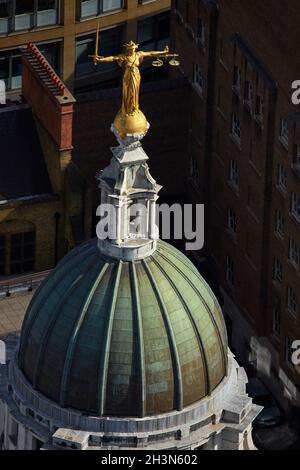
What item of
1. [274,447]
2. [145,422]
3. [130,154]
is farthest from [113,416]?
[274,447]

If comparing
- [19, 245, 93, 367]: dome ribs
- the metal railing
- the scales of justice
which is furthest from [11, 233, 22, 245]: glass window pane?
the scales of justice

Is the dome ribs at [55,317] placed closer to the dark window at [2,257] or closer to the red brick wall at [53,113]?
the red brick wall at [53,113]

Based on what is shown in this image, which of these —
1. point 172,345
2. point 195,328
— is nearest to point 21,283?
point 195,328

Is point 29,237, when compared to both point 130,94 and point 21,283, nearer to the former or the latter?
point 21,283

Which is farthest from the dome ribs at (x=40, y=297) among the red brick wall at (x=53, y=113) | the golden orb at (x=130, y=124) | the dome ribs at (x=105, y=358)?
the red brick wall at (x=53, y=113)

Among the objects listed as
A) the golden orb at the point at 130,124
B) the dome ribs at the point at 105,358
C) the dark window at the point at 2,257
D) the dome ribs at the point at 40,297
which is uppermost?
the dark window at the point at 2,257

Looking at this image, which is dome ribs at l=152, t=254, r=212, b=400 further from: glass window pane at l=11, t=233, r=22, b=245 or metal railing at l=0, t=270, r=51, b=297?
glass window pane at l=11, t=233, r=22, b=245

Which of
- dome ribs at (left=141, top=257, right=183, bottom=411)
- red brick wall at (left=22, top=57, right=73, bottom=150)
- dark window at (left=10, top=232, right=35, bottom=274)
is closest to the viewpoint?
dome ribs at (left=141, top=257, right=183, bottom=411)
